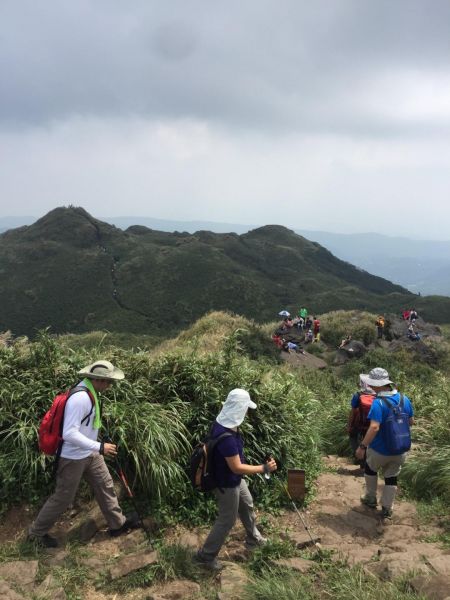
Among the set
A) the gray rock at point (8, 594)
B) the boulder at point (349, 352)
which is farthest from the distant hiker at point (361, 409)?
the boulder at point (349, 352)

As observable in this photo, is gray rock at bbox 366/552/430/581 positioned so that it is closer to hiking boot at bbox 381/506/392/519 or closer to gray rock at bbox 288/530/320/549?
gray rock at bbox 288/530/320/549

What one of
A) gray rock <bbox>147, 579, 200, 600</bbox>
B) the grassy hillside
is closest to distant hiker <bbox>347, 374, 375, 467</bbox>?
the grassy hillside

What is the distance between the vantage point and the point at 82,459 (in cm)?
465

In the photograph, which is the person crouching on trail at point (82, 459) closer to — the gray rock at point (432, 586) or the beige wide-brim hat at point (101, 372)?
the beige wide-brim hat at point (101, 372)

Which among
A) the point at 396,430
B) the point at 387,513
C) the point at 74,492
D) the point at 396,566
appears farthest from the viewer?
the point at 387,513

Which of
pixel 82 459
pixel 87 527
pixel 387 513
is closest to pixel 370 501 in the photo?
pixel 387 513

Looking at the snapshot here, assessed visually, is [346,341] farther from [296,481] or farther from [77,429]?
[77,429]

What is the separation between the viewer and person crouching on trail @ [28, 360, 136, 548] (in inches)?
180

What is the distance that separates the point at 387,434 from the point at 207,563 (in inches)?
102

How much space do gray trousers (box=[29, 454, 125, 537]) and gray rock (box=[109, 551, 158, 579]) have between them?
1.85 ft

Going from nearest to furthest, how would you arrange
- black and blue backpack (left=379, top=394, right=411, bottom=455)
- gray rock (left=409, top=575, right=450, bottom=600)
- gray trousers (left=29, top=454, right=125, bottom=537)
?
gray rock (left=409, top=575, right=450, bottom=600)
gray trousers (left=29, top=454, right=125, bottom=537)
black and blue backpack (left=379, top=394, right=411, bottom=455)

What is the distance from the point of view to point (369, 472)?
18.9ft

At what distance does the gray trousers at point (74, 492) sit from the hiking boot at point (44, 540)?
35 mm

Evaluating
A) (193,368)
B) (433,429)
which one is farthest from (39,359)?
(433,429)
